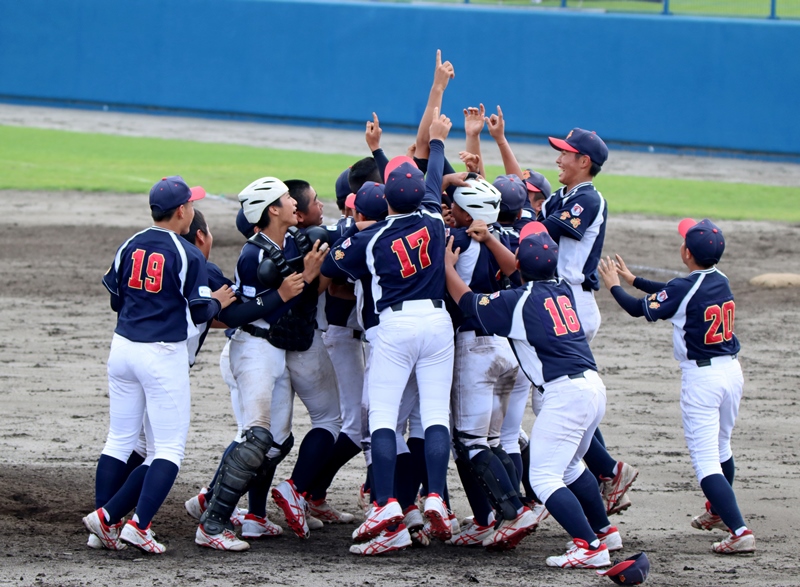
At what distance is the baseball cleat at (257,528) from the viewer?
219 inches

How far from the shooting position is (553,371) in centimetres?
509

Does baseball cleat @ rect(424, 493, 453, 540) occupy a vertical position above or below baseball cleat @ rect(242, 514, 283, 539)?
above

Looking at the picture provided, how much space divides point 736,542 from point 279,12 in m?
22.0

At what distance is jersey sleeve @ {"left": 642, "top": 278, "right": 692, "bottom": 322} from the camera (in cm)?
552

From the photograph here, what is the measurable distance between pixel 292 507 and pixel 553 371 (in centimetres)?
153

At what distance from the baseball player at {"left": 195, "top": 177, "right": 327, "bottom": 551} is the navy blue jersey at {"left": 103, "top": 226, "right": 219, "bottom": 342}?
0.33 meters

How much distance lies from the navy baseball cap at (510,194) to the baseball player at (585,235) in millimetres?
248

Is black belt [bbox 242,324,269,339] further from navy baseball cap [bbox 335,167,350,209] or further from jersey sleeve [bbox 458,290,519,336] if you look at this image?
navy baseball cap [bbox 335,167,350,209]

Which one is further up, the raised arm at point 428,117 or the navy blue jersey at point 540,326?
the raised arm at point 428,117

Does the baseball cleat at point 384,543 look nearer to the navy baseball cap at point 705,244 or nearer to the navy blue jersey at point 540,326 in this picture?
the navy blue jersey at point 540,326

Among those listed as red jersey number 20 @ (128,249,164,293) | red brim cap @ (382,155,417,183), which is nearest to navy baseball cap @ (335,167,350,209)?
red brim cap @ (382,155,417,183)

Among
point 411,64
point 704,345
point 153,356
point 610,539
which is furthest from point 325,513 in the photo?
point 411,64

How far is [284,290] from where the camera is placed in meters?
5.35

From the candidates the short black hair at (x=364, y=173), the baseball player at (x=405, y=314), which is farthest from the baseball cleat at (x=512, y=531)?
the short black hair at (x=364, y=173)
